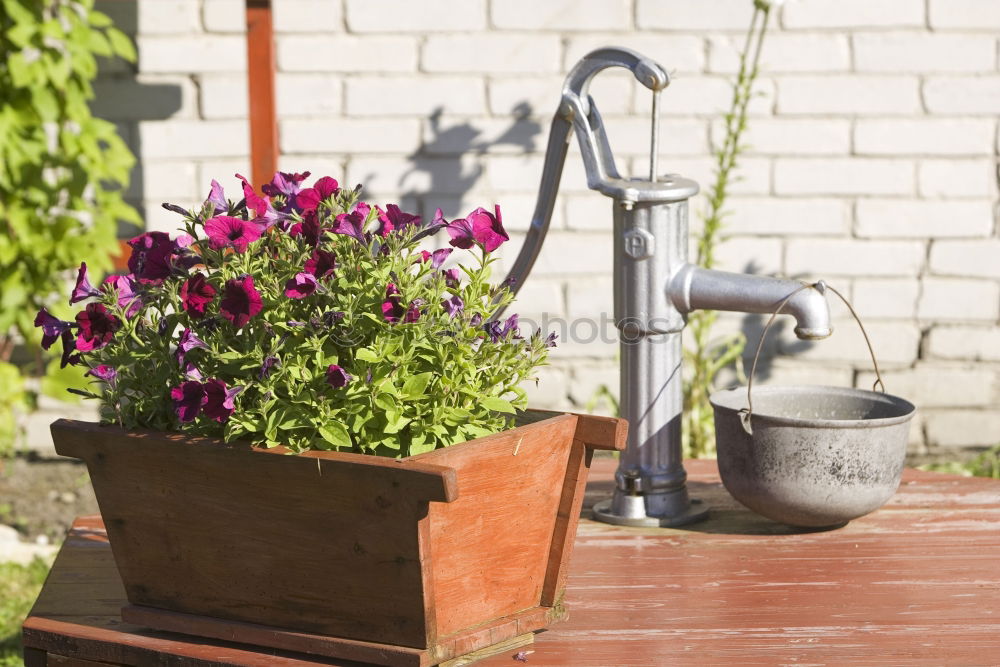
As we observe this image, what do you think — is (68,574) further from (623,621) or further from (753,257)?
(753,257)

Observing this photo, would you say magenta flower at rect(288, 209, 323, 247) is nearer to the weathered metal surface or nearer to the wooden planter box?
the wooden planter box

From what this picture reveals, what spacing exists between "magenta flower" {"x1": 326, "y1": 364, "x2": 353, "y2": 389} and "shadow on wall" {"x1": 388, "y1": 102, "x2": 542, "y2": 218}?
2154 millimetres

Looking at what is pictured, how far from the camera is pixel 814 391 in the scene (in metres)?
1.53

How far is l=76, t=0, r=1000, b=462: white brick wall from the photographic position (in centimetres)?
306

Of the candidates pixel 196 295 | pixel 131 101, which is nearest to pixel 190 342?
pixel 196 295

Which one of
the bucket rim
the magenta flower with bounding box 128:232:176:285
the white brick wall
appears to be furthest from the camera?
the white brick wall

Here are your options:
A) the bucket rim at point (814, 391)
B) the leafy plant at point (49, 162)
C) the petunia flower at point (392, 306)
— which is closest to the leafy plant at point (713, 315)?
the bucket rim at point (814, 391)

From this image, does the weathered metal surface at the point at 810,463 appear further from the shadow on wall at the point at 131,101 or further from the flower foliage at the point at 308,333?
the shadow on wall at the point at 131,101

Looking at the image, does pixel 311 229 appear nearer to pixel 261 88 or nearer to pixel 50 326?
pixel 50 326

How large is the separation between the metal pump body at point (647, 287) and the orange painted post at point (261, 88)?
5.28 feet

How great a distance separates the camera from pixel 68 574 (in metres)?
1.34

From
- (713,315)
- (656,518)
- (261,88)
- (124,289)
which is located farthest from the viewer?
(713,315)

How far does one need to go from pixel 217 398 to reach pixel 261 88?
6.77 ft

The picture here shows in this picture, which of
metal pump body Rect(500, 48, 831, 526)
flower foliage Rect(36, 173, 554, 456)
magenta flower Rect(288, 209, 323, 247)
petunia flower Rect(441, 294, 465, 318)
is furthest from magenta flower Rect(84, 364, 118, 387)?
metal pump body Rect(500, 48, 831, 526)
